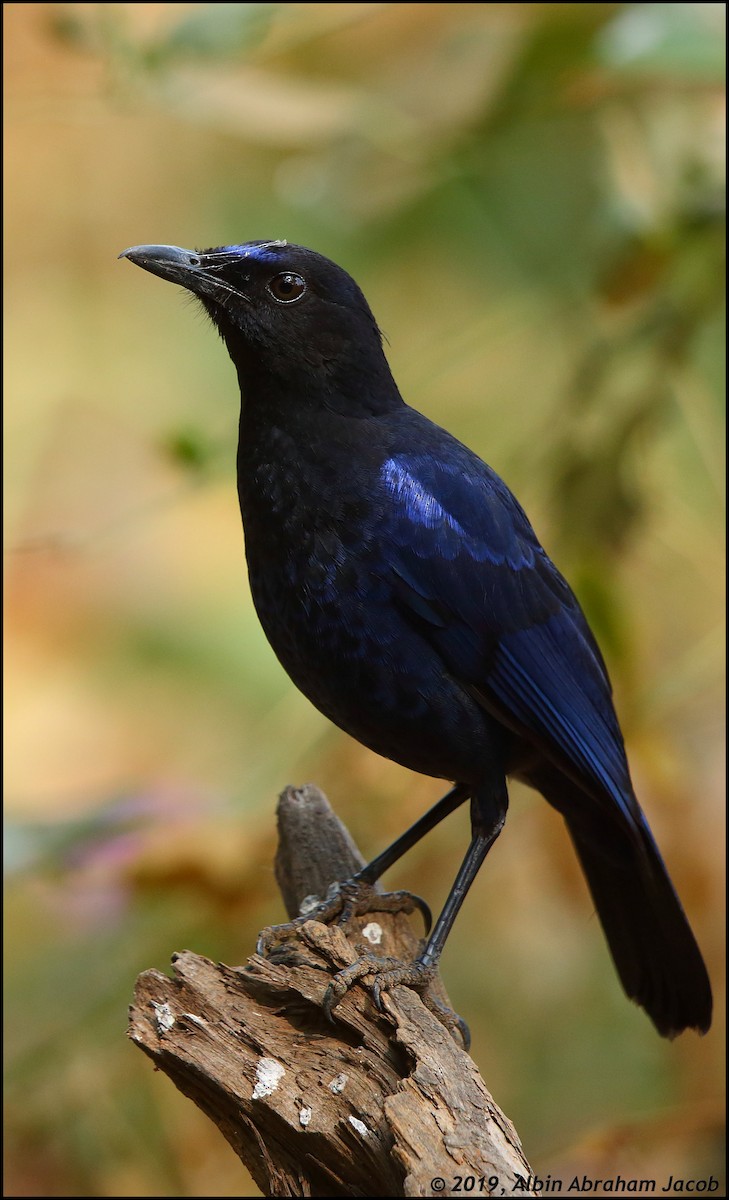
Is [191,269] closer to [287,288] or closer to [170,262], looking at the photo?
[170,262]

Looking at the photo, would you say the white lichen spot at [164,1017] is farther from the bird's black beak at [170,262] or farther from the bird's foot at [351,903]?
the bird's black beak at [170,262]

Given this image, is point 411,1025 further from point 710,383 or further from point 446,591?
point 710,383

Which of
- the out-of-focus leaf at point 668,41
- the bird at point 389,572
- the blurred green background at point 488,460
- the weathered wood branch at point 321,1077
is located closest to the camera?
the weathered wood branch at point 321,1077

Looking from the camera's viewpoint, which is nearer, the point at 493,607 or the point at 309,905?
the point at 493,607

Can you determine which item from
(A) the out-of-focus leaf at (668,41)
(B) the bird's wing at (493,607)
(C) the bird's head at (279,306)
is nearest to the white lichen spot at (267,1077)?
(B) the bird's wing at (493,607)

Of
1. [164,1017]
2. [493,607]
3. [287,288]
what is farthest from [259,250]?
[164,1017]

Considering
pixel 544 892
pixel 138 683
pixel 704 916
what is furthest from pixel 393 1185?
pixel 138 683
